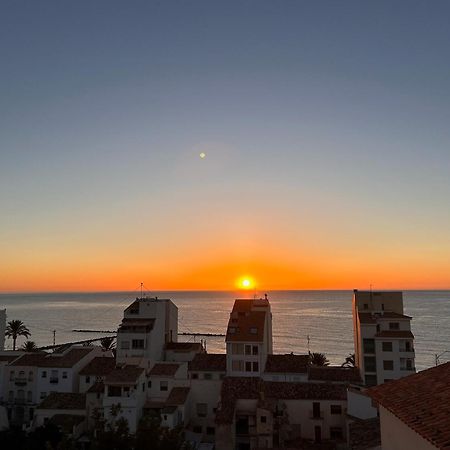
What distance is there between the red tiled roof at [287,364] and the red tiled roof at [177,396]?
44.6 ft

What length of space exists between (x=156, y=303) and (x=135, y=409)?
76.7 ft

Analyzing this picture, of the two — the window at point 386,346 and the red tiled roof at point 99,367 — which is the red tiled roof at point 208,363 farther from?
the window at point 386,346

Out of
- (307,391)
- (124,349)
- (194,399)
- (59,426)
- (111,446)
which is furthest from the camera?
(124,349)

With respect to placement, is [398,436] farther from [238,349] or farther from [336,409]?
[238,349]

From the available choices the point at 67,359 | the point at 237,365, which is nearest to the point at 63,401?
the point at 67,359

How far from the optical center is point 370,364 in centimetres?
7262

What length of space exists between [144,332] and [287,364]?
841 inches

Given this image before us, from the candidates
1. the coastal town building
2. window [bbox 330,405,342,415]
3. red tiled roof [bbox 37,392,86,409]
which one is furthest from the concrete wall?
red tiled roof [bbox 37,392,86,409]

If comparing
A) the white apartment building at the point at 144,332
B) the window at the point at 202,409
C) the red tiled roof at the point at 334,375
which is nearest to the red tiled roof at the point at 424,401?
the window at the point at 202,409

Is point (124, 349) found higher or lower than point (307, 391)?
higher

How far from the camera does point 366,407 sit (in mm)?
49781

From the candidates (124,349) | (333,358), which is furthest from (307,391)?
(333,358)

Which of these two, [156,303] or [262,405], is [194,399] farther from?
[156,303]

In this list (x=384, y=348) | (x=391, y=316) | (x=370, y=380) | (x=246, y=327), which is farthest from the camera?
(x=391, y=316)
